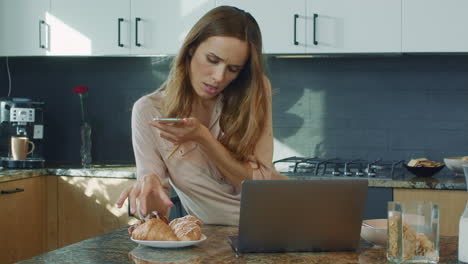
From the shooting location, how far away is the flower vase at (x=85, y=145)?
366 centimetres

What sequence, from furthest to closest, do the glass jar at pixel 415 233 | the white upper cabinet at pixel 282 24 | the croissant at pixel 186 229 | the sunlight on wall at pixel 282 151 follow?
1. the sunlight on wall at pixel 282 151
2. the white upper cabinet at pixel 282 24
3. the croissant at pixel 186 229
4. the glass jar at pixel 415 233

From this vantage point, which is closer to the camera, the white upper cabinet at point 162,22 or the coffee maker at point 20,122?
the white upper cabinet at point 162,22

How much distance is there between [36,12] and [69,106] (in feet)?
2.24

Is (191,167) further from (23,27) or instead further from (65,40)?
(23,27)

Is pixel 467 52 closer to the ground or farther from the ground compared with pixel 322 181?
farther from the ground

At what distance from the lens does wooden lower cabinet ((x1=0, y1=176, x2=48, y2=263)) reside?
3.11 meters

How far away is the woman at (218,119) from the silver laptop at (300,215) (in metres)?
0.43

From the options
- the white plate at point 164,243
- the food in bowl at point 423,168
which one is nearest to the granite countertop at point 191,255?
the white plate at point 164,243

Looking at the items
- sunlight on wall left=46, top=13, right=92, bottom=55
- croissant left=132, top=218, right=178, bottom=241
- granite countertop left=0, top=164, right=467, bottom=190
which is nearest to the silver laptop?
croissant left=132, top=218, right=178, bottom=241

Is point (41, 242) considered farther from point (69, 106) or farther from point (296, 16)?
point (296, 16)

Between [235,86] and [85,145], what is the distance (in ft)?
6.30

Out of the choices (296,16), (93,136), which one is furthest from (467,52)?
(93,136)

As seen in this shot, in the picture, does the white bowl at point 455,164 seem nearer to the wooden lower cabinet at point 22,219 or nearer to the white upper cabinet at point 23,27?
the wooden lower cabinet at point 22,219

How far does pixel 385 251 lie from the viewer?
1503 mm
